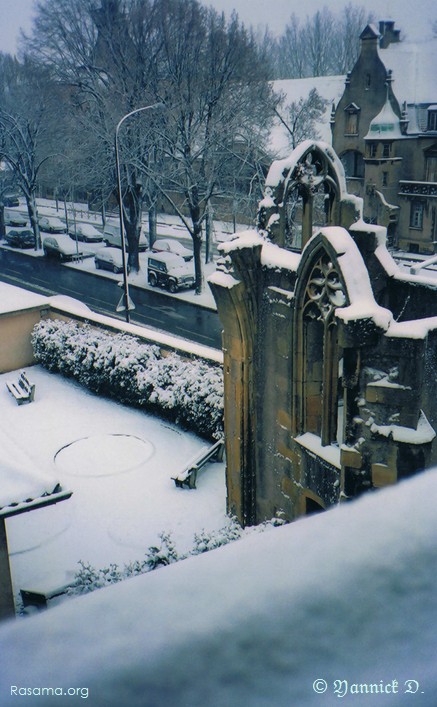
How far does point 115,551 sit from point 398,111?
97.0 ft

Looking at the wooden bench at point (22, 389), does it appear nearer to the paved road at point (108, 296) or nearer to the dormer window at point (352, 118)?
the paved road at point (108, 296)

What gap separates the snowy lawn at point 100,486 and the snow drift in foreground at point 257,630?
1131 centimetres

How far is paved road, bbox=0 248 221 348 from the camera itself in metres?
28.9

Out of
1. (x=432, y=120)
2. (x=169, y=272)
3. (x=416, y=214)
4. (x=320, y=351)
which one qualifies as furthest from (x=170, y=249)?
(x=320, y=351)

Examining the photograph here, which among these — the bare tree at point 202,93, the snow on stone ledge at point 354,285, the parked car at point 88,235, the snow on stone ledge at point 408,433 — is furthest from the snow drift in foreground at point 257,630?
the parked car at point 88,235

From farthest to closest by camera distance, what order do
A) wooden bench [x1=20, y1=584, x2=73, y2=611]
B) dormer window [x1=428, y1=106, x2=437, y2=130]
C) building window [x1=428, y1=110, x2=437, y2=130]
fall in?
building window [x1=428, y1=110, x2=437, y2=130] → dormer window [x1=428, y1=106, x2=437, y2=130] → wooden bench [x1=20, y1=584, x2=73, y2=611]

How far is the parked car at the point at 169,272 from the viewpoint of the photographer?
111ft

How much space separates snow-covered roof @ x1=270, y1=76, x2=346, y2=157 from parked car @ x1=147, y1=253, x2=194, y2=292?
905 centimetres

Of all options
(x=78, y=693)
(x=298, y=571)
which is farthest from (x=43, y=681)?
(x=298, y=571)

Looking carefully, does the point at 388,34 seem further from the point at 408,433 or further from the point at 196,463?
the point at 408,433

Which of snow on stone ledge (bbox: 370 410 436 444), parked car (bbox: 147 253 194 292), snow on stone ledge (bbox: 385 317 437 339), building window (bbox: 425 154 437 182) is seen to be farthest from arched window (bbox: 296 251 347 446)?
building window (bbox: 425 154 437 182)

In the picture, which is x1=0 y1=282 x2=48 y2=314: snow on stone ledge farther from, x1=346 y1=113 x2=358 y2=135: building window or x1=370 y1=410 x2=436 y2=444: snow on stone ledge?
x1=346 y1=113 x2=358 y2=135: building window

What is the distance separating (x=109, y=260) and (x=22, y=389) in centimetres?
1781

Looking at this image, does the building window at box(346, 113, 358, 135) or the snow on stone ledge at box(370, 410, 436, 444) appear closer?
the snow on stone ledge at box(370, 410, 436, 444)
